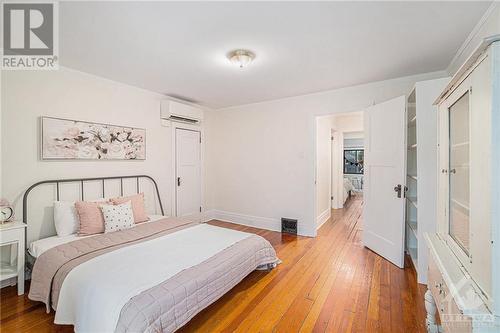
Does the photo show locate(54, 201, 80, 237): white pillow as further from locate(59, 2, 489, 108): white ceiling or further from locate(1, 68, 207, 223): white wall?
locate(59, 2, 489, 108): white ceiling

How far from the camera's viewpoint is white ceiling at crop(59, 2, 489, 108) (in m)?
1.68

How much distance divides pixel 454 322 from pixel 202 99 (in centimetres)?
410

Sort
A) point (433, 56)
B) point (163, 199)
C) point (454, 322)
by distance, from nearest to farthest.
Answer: point (454, 322)
point (433, 56)
point (163, 199)

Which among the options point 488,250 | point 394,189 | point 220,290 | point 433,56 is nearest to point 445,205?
point 488,250

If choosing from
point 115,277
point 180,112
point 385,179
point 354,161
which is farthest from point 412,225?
point 354,161

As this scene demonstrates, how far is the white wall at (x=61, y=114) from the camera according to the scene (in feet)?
7.66

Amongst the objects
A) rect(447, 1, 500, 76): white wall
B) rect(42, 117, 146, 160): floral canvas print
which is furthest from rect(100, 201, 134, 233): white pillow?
rect(447, 1, 500, 76): white wall

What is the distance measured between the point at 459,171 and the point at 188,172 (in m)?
3.95

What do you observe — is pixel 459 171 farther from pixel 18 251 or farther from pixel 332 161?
pixel 332 161

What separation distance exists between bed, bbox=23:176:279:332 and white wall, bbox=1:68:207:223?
0.67ft

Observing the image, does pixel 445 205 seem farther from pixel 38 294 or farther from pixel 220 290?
pixel 38 294

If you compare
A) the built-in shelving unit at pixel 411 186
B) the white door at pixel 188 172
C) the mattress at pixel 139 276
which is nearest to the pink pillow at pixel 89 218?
the mattress at pixel 139 276

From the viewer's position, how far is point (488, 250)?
815 mm

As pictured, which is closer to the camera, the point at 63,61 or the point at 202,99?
the point at 63,61
